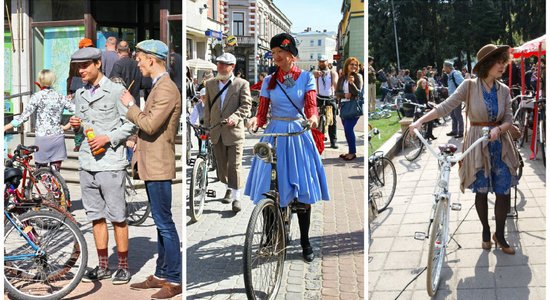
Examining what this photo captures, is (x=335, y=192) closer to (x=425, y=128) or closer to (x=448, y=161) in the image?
(x=448, y=161)

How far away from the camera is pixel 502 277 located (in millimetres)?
3727

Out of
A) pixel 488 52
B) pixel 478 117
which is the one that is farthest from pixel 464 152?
pixel 488 52

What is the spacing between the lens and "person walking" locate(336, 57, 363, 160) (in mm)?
3068

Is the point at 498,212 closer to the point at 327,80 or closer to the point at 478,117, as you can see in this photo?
the point at 478,117

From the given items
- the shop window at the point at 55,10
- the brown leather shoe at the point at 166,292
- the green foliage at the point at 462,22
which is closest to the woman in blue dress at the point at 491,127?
the green foliage at the point at 462,22

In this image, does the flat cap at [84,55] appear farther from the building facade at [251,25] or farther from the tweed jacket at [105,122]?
the building facade at [251,25]

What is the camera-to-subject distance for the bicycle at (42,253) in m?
3.98

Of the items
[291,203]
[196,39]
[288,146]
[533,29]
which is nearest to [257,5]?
[196,39]

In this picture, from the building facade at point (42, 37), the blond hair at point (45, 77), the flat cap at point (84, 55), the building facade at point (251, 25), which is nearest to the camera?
the building facade at point (251, 25)

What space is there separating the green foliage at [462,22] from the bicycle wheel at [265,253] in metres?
1.20

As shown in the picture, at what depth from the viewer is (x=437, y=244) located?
3.60 meters

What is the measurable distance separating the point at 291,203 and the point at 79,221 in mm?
2551

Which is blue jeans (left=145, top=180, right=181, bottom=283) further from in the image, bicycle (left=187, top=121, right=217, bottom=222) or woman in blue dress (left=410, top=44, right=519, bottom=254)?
woman in blue dress (left=410, top=44, right=519, bottom=254)

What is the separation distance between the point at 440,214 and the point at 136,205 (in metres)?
3.02
